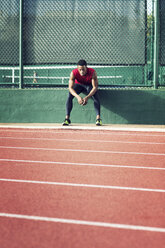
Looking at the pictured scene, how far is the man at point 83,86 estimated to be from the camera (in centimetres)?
881

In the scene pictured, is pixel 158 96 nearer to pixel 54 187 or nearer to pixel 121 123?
pixel 121 123

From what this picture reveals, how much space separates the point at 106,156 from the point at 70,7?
4872 millimetres

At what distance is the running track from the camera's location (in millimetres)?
2641

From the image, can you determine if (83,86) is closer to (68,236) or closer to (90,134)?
(90,134)

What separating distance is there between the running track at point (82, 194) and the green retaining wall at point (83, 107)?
2355mm

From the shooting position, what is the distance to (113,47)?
938cm

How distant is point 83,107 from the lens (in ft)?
30.6

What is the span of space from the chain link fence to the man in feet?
1.71

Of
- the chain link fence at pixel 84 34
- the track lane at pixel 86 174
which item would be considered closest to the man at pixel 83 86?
the chain link fence at pixel 84 34

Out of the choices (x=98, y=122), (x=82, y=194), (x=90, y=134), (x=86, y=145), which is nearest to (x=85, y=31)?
(x=98, y=122)

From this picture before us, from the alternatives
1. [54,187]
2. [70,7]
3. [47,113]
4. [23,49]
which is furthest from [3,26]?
[54,187]

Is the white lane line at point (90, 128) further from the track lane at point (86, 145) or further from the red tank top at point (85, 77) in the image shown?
the track lane at point (86, 145)

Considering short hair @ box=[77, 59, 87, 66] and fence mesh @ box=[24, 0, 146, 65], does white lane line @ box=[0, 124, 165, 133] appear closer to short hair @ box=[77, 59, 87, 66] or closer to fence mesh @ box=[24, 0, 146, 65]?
short hair @ box=[77, 59, 87, 66]

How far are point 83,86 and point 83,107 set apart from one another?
1.55 feet
